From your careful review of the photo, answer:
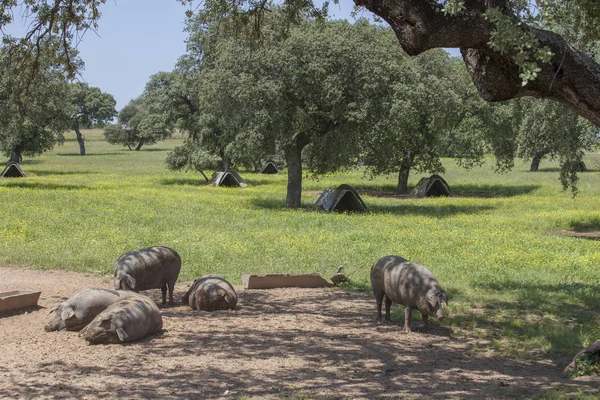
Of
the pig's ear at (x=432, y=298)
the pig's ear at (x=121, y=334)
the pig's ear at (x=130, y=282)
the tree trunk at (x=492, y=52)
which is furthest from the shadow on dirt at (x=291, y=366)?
the tree trunk at (x=492, y=52)

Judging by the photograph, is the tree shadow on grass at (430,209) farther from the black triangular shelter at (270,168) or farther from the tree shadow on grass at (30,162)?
the tree shadow on grass at (30,162)

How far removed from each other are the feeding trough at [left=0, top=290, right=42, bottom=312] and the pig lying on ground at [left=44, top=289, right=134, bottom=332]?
48.7 inches

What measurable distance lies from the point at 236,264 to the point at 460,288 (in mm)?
4830

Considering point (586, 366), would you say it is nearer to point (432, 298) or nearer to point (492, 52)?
point (432, 298)

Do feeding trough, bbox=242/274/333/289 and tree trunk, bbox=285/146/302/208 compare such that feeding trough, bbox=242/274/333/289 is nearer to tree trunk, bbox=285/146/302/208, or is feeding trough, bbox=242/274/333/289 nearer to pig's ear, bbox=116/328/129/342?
pig's ear, bbox=116/328/129/342

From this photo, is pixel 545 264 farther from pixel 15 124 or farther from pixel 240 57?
pixel 15 124

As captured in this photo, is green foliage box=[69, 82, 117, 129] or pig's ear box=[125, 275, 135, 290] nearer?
pig's ear box=[125, 275, 135, 290]

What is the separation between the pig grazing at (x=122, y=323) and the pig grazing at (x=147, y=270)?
1.45 m

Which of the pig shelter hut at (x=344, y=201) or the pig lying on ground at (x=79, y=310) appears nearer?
the pig lying on ground at (x=79, y=310)

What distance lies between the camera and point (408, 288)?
10.2 m

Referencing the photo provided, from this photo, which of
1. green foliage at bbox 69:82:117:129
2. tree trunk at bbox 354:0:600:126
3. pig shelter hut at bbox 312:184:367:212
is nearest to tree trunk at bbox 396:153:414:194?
pig shelter hut at bbox 312:184:367:212

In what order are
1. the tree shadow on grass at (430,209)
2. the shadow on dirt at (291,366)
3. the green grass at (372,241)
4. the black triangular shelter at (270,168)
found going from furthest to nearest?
1. the black triangular shelter at (270,168)
2. the tree shadow on grass at (430,209)
3. the green grass at (372,241)
4. the shadow on dirt at (291,366)

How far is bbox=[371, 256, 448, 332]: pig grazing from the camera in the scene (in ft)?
32.6

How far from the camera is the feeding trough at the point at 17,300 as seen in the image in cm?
1072
